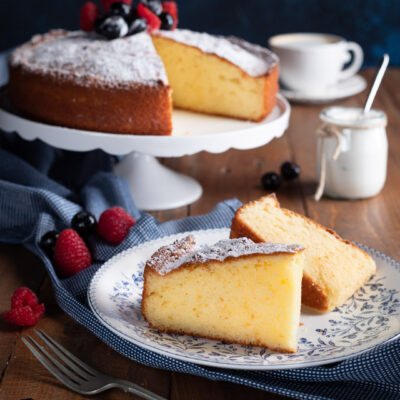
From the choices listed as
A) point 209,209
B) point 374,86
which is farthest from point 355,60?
point 209,209

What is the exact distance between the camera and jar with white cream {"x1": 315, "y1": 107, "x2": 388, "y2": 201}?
245cm

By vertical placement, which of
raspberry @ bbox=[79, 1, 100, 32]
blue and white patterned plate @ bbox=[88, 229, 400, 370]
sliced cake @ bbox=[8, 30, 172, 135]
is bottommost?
blue and white patterned plate @ bbox=[88, 229, 400, 370]

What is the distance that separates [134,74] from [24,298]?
3.37 feet

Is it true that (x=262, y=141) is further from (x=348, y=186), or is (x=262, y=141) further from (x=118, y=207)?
(x=118, y=207)

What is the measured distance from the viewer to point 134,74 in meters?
2.43

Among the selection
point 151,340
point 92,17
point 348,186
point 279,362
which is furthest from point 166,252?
point 92,17

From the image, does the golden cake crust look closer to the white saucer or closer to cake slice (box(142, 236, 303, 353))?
cake slice (box(142, 236, 303, 353))

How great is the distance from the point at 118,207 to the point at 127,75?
539 mm

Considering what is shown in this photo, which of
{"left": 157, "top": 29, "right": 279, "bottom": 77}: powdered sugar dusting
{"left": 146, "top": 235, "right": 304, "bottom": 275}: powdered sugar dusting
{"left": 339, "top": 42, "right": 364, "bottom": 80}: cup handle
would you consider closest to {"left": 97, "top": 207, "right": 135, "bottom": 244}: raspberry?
{"left": 146, "top": 235, "right": 304, "bottom": 275}: powdered sugar dusting

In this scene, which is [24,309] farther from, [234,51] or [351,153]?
[234,51]

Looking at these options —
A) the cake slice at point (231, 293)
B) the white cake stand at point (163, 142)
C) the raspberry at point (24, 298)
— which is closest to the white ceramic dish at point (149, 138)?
the white cake stand at point (163, 142)

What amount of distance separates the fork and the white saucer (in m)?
2.54

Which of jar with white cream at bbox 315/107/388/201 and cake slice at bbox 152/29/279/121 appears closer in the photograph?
jar with white cream at bbox 315/107/388/201

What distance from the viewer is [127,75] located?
7.93ft
